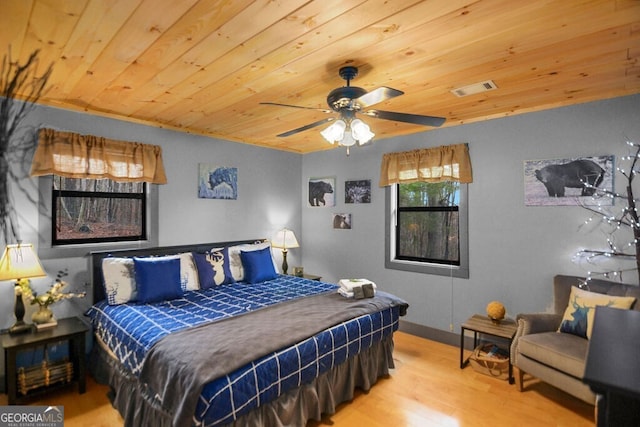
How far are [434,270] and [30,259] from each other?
12.3 feet

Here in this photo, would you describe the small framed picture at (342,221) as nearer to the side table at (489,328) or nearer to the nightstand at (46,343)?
the side table at (489,328)

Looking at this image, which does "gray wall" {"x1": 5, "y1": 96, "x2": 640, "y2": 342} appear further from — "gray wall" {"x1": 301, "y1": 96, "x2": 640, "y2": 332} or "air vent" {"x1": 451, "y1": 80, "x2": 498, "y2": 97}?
"air vent" {"x1": 451, "y1": 80, "x2": 498, "y2": 97}

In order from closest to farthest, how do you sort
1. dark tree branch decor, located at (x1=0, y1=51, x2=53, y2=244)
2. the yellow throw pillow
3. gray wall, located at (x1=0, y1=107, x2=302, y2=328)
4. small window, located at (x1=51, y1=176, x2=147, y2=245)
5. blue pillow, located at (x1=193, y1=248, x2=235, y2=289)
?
dark tree branch decor, located at (x1=0, y1=51, x2=53, y2=244) < the yellow throw pillow < gray wall, located at (x1=0, y1=107, x2=302, y2=328) < small window, located at (x1=51, y1=176, x2=147, y2=245) < blue pillow, located at (x1=193, y1=248, x2=235, y2=289)

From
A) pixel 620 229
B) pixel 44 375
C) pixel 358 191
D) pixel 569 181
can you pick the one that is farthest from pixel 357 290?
pixel 44 375

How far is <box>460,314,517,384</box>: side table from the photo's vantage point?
285cm

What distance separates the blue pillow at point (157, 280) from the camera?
287 cm

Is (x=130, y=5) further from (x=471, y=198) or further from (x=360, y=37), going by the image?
(x=471, y=198)

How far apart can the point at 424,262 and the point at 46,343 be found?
11.9 feet

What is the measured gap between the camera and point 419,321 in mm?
3885

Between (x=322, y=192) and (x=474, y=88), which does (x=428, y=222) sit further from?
(x=474, y=88)

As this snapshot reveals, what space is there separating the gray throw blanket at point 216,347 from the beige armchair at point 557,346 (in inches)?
52.5

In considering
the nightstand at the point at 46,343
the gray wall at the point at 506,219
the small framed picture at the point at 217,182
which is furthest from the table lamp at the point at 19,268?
the gray wall at the point at 506,219

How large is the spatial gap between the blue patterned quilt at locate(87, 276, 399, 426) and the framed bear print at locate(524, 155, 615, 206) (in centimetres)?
175

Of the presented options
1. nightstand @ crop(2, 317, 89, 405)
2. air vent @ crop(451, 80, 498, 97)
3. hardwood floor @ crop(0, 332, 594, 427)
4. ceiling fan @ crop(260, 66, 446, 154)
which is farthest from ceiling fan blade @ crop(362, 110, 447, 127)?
nightstand @ crop(2, 317, 89, 405)
